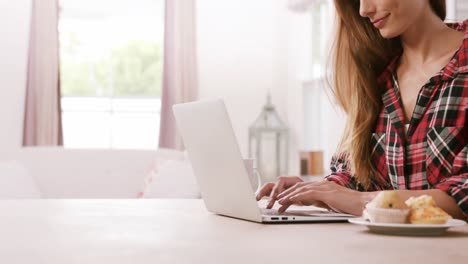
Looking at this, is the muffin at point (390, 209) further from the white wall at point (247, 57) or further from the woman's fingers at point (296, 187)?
the white wall at point (247, 57)

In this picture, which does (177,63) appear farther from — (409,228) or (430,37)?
(409,228)

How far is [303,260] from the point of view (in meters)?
0.81

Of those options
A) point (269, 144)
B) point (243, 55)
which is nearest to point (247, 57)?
point (243, 55)

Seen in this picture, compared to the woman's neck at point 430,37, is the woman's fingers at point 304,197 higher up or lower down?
lower down

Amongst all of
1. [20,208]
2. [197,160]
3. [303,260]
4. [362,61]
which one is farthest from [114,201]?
[303,260]

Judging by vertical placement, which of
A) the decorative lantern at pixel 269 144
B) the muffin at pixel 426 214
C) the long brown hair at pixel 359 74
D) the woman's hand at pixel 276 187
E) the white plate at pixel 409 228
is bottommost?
the decorative lantern at pixel 269 144

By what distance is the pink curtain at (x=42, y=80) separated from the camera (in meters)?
5.78

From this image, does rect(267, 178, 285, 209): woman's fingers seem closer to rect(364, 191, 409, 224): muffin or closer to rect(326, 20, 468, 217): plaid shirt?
rect(326, 20, 468, 217): plaid shirt

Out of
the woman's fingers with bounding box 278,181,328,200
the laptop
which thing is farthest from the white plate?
the woman's fingers with bounding box 278,181,328,200

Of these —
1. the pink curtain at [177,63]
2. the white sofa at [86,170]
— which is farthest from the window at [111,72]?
the white sofa at [86,170]

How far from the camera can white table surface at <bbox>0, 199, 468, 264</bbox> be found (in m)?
0.83

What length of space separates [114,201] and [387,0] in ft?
2.81

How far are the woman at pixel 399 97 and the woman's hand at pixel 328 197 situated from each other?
4 centimetres

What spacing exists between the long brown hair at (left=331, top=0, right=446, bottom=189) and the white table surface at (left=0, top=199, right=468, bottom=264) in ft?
1.61
